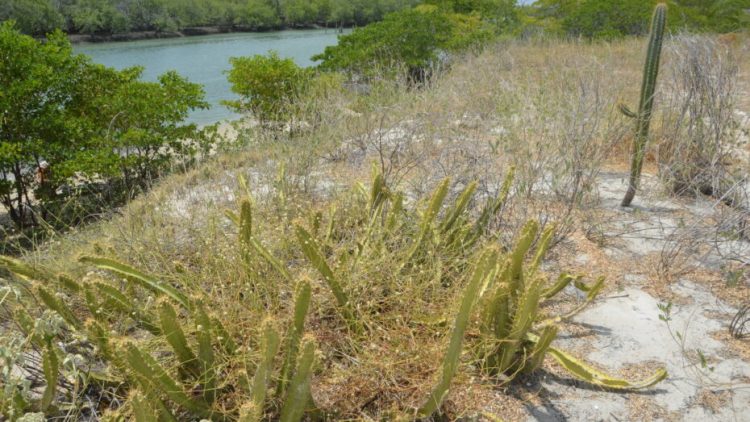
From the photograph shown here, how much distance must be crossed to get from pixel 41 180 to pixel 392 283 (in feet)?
19.1

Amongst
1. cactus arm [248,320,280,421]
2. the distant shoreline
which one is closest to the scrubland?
cactus arm [248,320,280,421]

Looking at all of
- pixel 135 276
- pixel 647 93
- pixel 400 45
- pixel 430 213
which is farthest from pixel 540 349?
pixel 400 45

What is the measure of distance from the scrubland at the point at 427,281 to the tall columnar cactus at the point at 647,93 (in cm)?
20

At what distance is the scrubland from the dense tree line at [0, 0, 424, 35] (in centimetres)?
2836

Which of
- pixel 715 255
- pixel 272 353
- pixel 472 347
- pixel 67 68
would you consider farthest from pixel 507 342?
pixel 67 68

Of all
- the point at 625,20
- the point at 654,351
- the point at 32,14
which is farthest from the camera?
the point at 32,14

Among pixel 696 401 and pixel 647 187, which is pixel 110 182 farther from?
pixel 696 401

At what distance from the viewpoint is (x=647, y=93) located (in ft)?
14.2

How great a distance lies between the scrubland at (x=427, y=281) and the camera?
7.24 feet

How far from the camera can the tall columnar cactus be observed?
422 cm

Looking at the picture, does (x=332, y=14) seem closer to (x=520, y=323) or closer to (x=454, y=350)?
(x=520, y=323)

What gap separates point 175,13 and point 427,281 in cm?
4619

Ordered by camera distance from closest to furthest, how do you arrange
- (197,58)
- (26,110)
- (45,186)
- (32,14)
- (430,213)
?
(430,213), (26,110), (45,186), (197,58), (32,14)

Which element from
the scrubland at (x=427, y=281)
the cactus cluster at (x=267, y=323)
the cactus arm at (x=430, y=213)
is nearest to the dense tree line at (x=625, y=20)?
the scrubland at (x=427, y=281)
